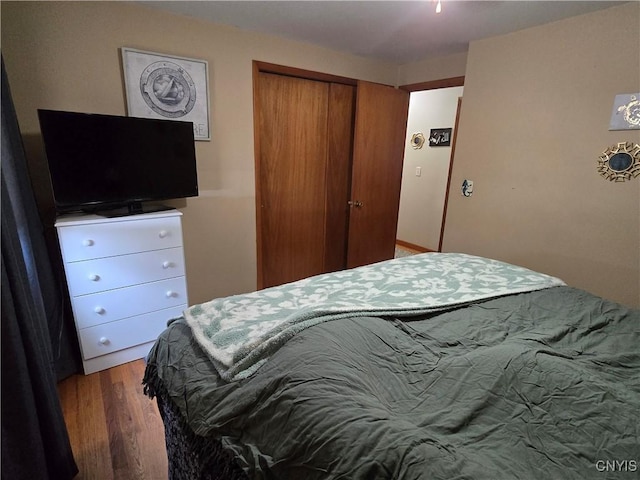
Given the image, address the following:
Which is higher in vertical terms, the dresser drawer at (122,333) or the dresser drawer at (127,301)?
the dresser drawer at (127,301)

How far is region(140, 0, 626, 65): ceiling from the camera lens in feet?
6.34

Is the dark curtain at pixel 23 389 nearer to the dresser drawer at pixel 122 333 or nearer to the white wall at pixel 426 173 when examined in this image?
the dresser drawer at pixel 122 333

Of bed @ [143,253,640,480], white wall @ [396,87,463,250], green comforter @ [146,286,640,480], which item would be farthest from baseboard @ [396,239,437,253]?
green comforter @ [146,286,640,480]

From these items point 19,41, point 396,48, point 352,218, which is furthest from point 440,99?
point 19,41

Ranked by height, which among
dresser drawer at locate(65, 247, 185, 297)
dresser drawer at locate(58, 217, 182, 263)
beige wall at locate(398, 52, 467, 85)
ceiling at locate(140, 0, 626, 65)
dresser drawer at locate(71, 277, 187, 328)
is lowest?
dresser drawer at locate(71, 277, 187, 328)

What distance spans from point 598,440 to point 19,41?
2.94 m

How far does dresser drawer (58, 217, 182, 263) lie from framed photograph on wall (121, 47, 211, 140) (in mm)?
763

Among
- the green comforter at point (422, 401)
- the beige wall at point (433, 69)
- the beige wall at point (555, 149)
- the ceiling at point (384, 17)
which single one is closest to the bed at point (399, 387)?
the green comforter at point (422, 401)

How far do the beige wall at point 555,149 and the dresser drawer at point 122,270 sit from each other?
2.44 meters

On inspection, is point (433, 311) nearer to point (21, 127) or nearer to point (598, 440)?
point (598, 440)

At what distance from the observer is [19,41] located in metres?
1.74

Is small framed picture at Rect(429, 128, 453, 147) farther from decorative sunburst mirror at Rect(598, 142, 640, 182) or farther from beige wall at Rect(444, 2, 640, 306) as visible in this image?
decorative sunburst mirror at Rect(598, 142, 640, 182)

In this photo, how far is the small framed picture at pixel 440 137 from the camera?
13.8ft

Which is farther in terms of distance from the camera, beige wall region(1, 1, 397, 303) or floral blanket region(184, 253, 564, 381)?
beige wall region(1, 1, 397, 303)
